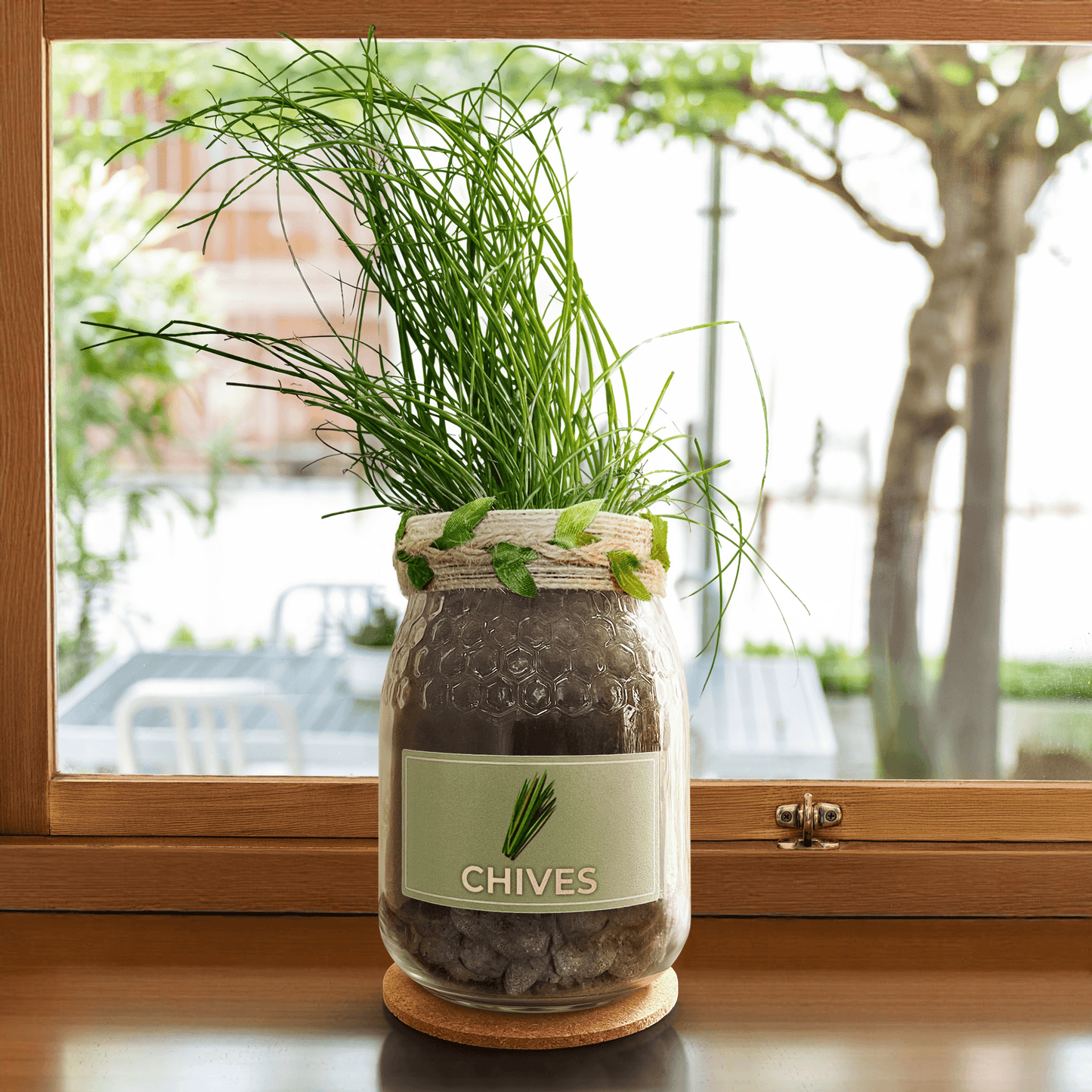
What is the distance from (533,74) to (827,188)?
0.28 m

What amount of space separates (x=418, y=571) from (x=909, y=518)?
0.51 meters

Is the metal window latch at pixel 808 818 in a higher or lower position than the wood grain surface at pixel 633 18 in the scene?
lower

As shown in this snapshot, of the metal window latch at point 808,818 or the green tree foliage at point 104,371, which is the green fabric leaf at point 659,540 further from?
the green tree foliage at point 104,371

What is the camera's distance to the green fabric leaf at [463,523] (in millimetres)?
618

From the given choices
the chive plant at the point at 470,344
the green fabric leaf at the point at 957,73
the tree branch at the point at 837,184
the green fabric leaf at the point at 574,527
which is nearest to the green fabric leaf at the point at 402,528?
the chive plant at the point at 470,344

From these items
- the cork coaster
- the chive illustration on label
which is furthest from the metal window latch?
the chive illustration on label

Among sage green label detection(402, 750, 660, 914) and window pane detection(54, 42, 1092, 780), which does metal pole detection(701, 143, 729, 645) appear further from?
sage green label detection(402, 750, 660, 914)

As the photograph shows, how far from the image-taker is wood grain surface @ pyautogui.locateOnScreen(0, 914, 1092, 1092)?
61cm

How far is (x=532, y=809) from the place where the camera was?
1.96ft

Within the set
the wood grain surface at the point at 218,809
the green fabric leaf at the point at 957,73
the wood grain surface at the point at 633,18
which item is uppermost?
the wood grain surface at the point at 633,18

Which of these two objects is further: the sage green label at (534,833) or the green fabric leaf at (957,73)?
the green fabric leaf at (957,73)

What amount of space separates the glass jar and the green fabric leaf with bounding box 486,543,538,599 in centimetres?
2

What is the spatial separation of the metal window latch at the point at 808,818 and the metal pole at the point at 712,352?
163 millimetres

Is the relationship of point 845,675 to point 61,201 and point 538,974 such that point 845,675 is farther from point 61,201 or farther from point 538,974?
point 61,201
